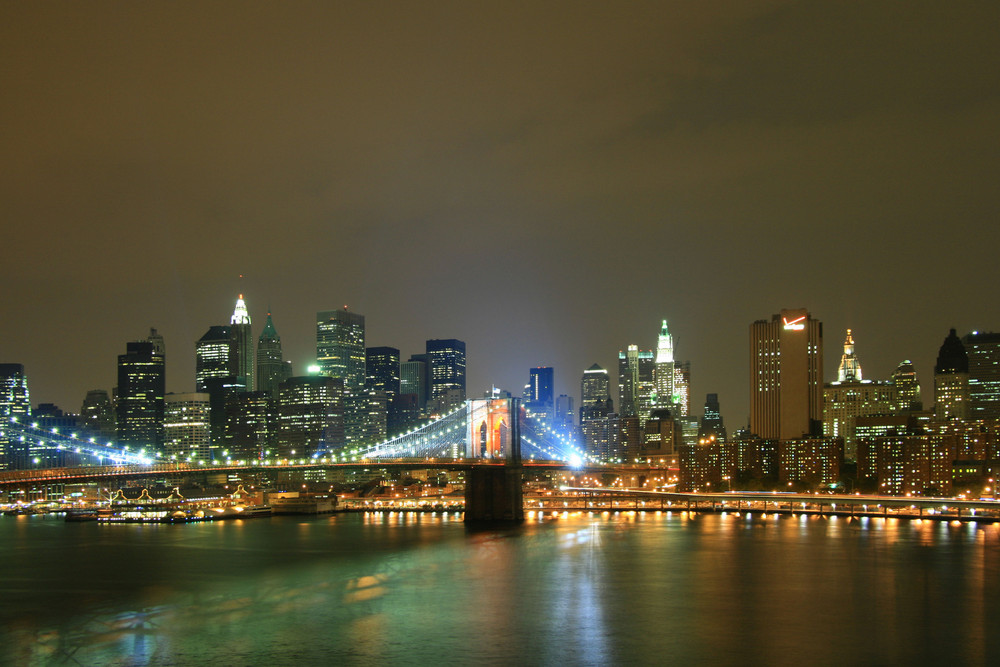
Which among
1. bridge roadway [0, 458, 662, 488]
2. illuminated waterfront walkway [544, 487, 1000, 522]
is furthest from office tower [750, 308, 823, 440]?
bridge roadway [0, 458, 662, 488]

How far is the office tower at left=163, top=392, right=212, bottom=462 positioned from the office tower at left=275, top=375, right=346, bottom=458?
32.2ft

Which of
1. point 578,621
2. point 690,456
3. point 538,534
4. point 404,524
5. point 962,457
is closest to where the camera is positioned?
point 578,621

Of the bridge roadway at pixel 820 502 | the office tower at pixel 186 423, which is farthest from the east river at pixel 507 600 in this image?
the office tower at pixel 186 423

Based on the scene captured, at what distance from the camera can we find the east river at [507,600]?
23.1 m

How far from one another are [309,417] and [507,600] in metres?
111

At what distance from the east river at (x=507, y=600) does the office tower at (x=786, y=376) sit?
7022 centimetres

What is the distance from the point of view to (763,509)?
7225 cm

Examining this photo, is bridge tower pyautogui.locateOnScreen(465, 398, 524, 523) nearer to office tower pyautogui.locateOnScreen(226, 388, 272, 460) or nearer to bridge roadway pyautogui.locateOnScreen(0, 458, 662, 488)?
bridge roadway pyautogui.locateOnScreen(0, 458, 662, 488)

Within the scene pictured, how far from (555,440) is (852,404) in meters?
41.8

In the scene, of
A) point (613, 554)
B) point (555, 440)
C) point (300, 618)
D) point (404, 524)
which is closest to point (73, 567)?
point (300, 618)

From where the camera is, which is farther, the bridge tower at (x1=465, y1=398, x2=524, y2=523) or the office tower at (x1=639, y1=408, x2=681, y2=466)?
the office tower at (x1=639, y1=408, x2=681, y2=466)

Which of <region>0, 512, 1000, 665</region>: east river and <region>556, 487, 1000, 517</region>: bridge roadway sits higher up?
<region>0, 512, 1000, 665</region>: east river

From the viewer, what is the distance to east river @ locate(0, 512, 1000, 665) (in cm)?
2312

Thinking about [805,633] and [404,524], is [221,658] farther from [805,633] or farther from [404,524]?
[404,524]
